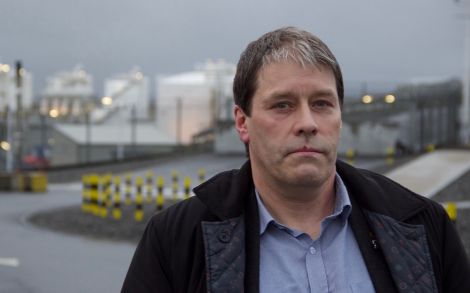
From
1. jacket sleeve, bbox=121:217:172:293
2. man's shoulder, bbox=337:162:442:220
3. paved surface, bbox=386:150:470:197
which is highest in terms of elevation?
man's shoulder, bbox=337:162:442:220

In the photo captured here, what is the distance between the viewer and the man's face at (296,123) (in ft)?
8.32

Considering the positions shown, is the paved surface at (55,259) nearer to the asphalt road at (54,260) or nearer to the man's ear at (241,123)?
the asphalt road at (54,260)

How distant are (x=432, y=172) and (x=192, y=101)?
33552 millimetres

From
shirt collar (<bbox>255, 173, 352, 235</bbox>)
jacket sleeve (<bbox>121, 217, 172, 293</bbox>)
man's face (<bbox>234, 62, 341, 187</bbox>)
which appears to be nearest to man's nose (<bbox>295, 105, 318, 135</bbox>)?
man's face (<bbox>234, 62, 341, 187</bbox>)

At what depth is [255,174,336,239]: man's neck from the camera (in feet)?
8.64

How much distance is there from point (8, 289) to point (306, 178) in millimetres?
7115

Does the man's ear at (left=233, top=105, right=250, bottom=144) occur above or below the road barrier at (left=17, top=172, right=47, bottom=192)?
above

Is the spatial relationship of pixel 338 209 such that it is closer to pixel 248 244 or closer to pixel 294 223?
pixel 294 223

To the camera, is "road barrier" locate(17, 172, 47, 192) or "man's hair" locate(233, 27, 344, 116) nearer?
"man's hair" locate(233, 27, 344, 116)

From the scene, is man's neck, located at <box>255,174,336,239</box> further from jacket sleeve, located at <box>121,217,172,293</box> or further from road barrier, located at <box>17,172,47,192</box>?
road barrier, located at <box>17,172,47,192</box>

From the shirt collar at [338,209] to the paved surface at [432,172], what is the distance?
15.1 m

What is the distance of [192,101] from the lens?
54312 millimetres

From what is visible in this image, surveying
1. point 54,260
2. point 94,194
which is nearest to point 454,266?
point 54,260

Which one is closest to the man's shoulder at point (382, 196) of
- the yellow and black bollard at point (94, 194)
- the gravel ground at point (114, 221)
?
the gravel ground at point (114, 221)
